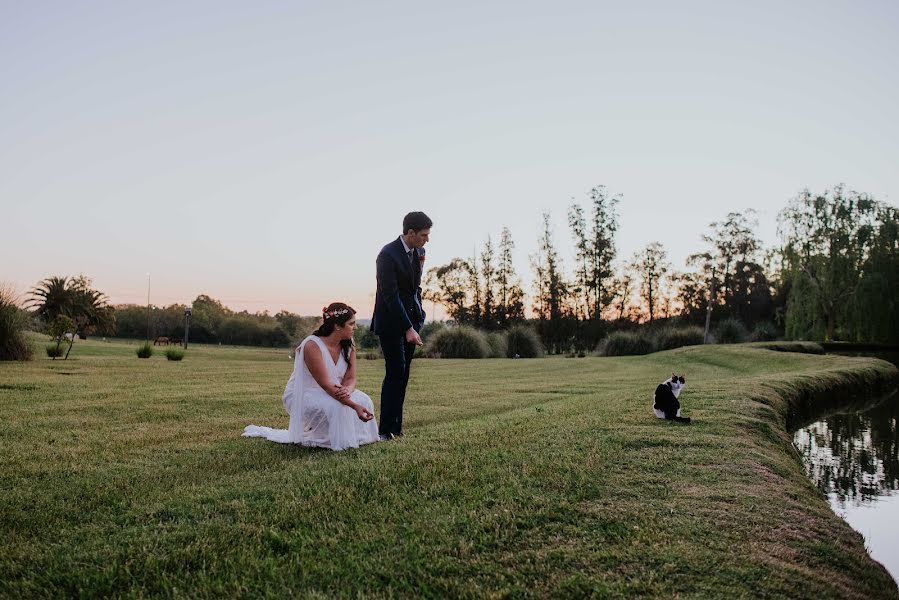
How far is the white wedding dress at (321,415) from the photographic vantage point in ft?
17.5

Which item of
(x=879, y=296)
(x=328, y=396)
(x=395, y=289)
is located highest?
(x=879, y=296)

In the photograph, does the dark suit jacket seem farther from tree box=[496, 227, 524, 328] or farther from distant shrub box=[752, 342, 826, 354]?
tree box=[496, 227, 524, 328]

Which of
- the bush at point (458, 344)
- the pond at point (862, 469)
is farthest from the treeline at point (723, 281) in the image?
the pond at point (862, 469)

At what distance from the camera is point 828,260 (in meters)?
35.7

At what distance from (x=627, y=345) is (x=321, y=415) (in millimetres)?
29767

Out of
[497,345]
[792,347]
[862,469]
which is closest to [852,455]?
[862,469]

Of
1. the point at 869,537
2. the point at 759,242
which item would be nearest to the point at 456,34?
the point at 869,537

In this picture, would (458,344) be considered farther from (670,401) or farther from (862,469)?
(670,401)

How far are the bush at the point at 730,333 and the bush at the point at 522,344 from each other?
12.0 metres

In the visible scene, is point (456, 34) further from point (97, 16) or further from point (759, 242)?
point (759, 242)

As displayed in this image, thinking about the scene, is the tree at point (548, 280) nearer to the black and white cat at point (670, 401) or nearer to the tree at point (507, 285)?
the tree at point (507, 285)

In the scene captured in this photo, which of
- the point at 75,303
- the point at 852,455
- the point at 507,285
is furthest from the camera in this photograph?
the point at 507,285

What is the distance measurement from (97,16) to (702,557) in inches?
689

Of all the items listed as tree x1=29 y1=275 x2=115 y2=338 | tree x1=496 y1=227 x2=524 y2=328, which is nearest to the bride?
tree x1=29 y1=275 x2=115 y2=338
